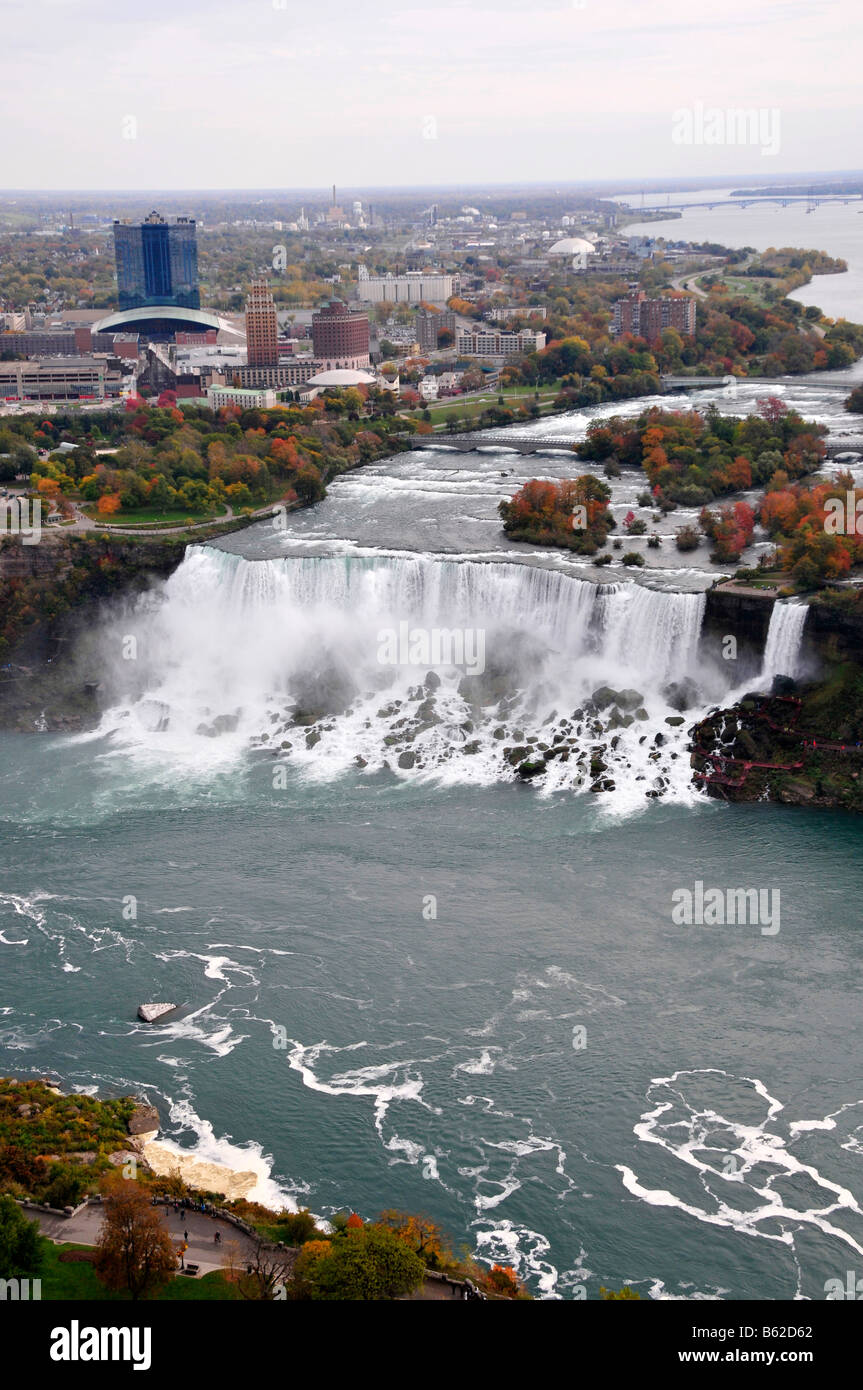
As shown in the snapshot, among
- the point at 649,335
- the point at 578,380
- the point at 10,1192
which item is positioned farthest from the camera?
the point at 649,335

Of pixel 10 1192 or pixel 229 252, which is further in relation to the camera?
pixel 229 252

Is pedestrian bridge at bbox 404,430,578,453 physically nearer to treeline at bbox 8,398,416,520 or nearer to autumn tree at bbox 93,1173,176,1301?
treeline at bbox 8,398,416,520

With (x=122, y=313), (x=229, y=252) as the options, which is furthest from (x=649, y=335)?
(x=229, y=252)

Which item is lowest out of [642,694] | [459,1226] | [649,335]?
[459,1226]

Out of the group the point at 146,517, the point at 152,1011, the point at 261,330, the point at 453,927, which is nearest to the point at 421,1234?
the point at 152,1011

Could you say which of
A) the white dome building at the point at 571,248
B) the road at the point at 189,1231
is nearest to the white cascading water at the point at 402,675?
the road at the point at 189,1231

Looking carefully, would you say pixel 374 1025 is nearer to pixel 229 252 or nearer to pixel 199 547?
pixel 199 547

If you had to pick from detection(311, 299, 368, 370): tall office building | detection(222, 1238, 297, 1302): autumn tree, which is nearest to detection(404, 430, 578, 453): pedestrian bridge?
detection(311, 299, 368, 370): tall office building
